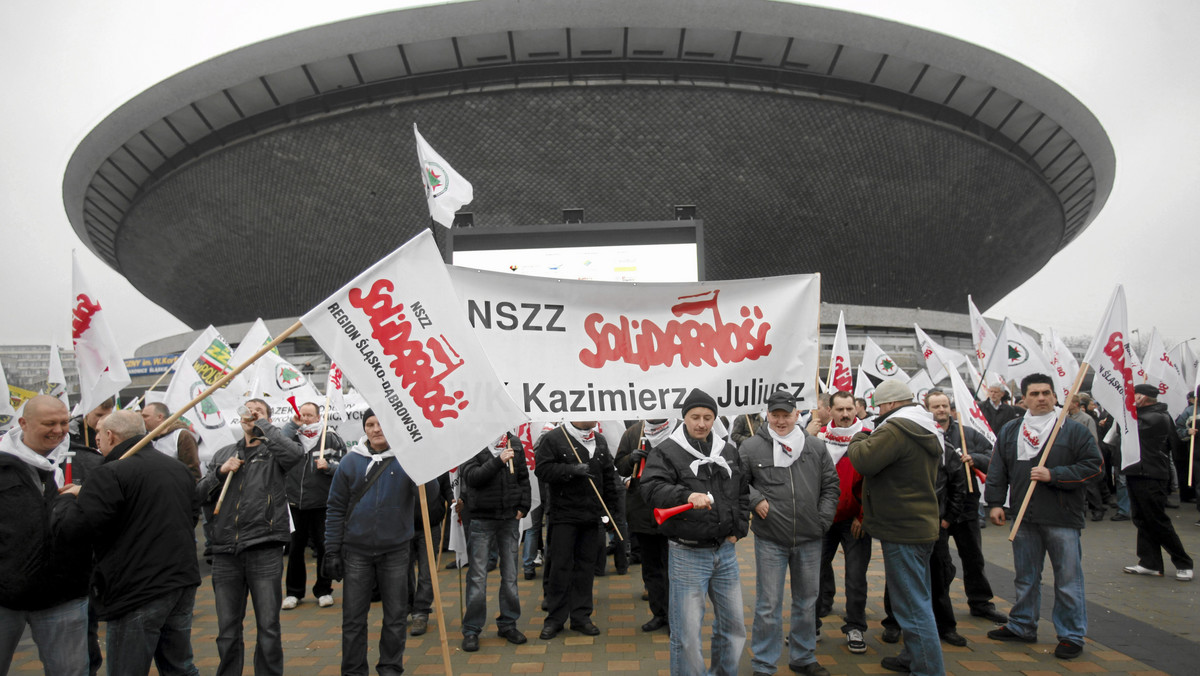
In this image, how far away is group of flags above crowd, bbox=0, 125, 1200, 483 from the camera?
3582mm

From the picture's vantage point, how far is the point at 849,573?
507 centimetres

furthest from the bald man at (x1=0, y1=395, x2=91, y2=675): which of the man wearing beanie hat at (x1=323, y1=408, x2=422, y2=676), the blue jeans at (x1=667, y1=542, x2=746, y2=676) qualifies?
the blue jeans at (x1=667, y1=542, x2=746, y2=676)

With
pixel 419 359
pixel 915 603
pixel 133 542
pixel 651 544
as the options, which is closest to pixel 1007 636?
pixel 915 603

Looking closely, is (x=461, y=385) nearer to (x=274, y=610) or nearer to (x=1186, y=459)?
(x=274, y=610)

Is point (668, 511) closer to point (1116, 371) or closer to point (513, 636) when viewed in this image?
point (513, 636)

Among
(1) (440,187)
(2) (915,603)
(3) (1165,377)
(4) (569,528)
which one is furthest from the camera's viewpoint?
(3) (1165,377)

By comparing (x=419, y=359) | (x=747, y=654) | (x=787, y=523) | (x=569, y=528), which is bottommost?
(x=747, y=654)

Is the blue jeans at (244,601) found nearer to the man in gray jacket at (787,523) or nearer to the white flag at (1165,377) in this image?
the man in gray jacket at (787,523)

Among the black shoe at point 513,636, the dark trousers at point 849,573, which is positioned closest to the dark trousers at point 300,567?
the black shoe at point 513,636

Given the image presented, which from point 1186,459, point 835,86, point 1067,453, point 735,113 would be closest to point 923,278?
point 835,86

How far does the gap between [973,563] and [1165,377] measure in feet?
28.2

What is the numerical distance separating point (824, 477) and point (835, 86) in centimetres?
2945

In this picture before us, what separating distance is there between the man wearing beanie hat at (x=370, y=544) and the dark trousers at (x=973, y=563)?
14.6 ft

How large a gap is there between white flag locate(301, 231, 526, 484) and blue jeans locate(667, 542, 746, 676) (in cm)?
139
